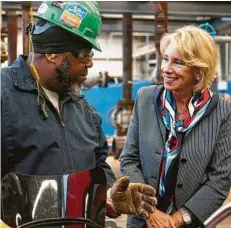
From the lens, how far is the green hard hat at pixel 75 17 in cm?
156

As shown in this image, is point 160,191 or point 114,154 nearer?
point 160,191

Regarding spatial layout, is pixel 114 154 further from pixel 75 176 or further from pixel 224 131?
pixel 75 176

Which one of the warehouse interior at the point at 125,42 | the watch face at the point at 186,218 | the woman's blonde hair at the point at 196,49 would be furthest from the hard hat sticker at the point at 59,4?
the watch face at the point at 186,218

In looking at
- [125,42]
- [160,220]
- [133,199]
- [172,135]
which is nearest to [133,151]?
[172,135]

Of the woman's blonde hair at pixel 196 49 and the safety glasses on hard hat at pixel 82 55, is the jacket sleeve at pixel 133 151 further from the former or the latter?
the safety glasses on hard hat at pixel 82 55

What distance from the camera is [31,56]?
5.35 feet

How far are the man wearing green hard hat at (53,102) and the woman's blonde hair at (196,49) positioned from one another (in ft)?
1.25

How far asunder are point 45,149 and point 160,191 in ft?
1.86

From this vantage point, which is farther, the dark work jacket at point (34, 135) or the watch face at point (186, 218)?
the watch face at point (186, 218)

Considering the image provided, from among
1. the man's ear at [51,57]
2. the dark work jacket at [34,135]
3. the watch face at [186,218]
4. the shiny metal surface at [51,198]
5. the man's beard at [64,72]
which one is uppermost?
the man's ear at [51,57]

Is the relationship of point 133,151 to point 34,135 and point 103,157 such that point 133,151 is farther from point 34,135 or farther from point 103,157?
point 34,135

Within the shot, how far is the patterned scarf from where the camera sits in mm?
1910

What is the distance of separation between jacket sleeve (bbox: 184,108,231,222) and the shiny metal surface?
2.10 feet

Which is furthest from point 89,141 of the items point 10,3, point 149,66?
point 149,66
